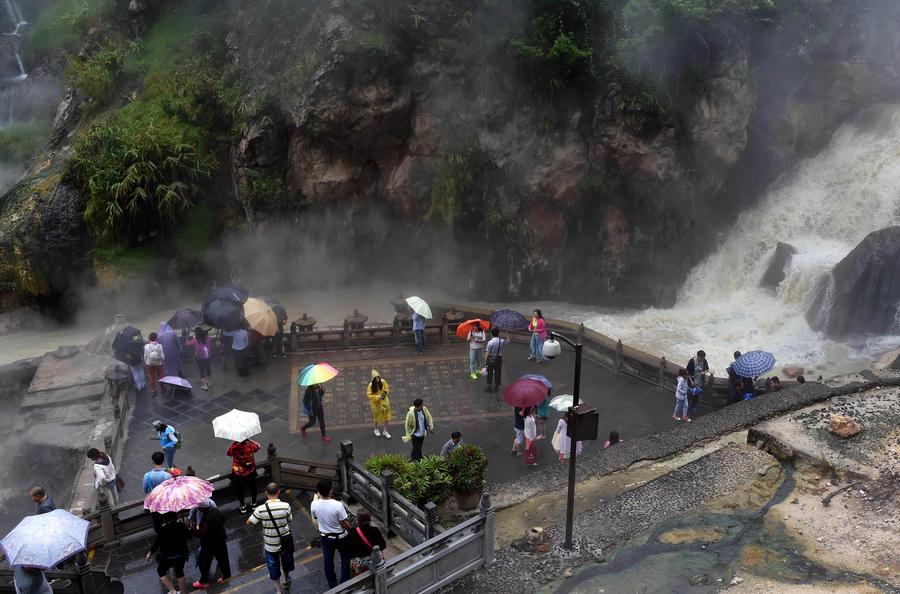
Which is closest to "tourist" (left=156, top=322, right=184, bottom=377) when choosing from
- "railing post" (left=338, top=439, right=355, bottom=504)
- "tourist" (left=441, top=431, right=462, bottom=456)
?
"railing post" (left=338, top=439, right=355, bottom=504)

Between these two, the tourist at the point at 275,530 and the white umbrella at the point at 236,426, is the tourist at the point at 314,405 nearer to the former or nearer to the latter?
the white umbrella at the point at 236,426

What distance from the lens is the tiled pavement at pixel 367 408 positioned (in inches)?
608

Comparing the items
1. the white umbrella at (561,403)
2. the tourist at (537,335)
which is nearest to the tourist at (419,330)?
the tourist at (537,335)

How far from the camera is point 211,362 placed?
19422 millimetres

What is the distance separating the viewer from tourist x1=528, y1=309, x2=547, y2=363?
18938 millimetres

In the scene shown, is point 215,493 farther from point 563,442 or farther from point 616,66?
point 616,66

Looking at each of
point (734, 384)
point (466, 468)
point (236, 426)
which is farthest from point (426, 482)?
point (734, 384)

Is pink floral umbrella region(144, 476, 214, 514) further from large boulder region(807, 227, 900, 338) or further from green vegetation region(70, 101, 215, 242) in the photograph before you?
large boulder region(807, 227, 900, 338)

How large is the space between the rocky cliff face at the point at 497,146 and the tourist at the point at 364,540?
1881cm

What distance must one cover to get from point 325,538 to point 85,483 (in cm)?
614

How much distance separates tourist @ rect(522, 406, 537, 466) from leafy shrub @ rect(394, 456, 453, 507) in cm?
352

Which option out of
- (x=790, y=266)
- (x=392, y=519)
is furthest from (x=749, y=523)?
(x=790, y=266)

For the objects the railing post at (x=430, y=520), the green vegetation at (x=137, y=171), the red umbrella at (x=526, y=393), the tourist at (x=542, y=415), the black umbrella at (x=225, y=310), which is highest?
the green vegetation at (x=137, y=171)

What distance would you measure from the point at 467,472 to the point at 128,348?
32.2 feet
